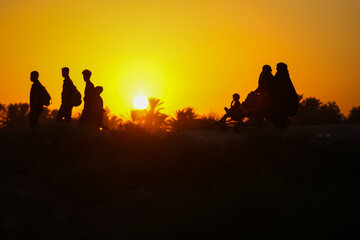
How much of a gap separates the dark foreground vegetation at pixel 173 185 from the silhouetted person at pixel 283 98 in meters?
3.93

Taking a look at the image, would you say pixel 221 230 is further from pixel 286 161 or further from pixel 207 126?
pixel 207 126

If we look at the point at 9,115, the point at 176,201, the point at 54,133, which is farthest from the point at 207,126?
the point at 9,115

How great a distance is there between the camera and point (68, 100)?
19797 mm

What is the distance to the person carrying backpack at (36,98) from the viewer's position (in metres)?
19.5

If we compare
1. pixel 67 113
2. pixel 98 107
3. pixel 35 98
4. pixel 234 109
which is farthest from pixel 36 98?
pixel 234 109

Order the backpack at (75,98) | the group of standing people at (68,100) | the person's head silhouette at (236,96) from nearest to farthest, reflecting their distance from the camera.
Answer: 1. the group of standing people at (68,100)
2. the backpack at (75,98)
3. the person's head silhouette at (236,96)

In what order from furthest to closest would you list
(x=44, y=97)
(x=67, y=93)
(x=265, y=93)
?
1. (x=265, y=93)
2. (x=67, y=93)
3. (x=44, y=97)

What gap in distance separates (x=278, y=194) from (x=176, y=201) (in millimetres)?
1697

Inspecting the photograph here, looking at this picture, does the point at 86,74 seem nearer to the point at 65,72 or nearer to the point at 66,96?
the point at 65,72

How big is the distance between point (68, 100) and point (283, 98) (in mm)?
5717

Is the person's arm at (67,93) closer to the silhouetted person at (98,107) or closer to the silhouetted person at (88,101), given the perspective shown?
the silhouetted person at (88,101)

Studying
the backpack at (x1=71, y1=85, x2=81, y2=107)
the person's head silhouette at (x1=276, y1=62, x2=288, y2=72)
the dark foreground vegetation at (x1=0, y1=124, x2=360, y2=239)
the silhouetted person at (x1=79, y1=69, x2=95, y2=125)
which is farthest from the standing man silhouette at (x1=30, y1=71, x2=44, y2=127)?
the person's head silhouette at (x1=276, y1=62, x2=288, y2=72)

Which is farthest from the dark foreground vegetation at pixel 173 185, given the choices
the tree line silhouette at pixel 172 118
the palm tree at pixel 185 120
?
the palm tree at pixel 185 120

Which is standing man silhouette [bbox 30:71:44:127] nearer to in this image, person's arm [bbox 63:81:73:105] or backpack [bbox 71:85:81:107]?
person's arm [bbox 63:81:73:105]
